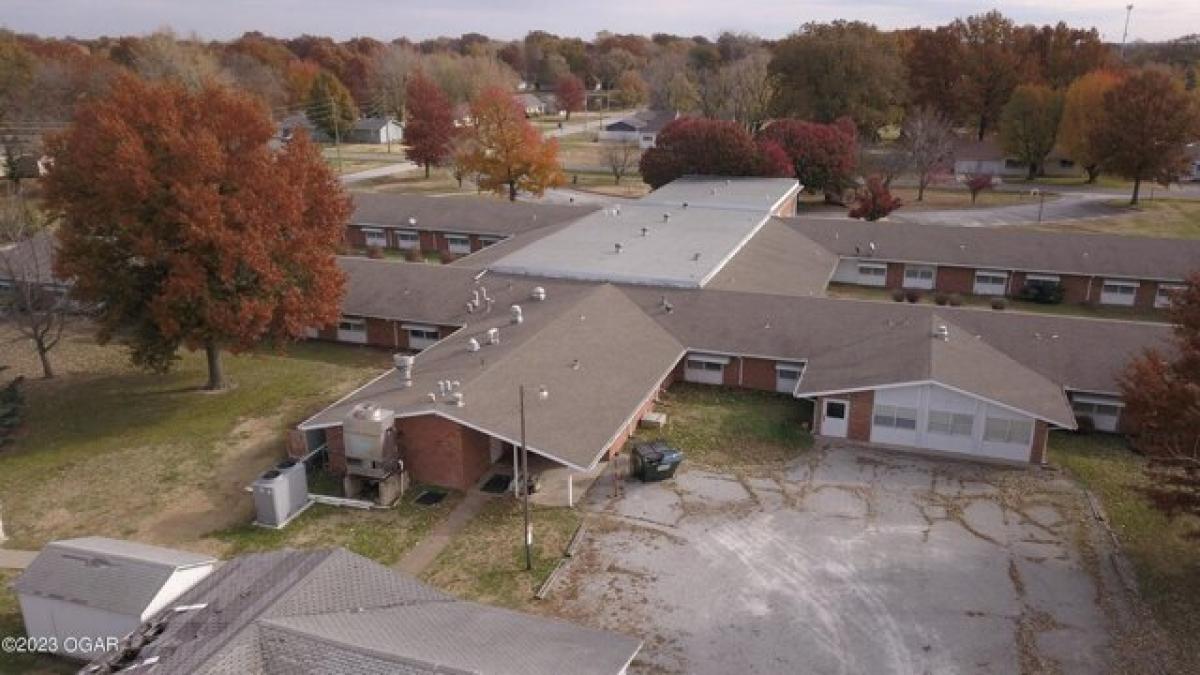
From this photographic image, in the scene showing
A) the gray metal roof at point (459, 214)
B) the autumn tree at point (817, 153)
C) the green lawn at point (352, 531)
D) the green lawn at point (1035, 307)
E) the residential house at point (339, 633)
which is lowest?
the green lawn at point (352, 531)

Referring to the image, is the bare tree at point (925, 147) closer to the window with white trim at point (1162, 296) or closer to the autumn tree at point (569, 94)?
the window with white trim at point (1162, 296)

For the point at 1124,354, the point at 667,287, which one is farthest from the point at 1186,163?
the point at 667,287

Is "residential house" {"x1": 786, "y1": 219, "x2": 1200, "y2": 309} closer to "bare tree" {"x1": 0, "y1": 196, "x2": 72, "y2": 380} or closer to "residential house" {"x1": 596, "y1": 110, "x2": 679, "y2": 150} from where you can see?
"bare tree" {"x1": 0, "y1": 196, "x2": 72, "y2": 380}

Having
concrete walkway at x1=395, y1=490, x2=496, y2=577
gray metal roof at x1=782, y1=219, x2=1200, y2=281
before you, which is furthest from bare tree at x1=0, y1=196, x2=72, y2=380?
gray metal roof at x1=782, y1=219, x2=1200, y2=281

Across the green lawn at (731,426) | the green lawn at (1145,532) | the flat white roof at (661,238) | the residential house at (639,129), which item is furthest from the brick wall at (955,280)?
the residential house at (639,129)

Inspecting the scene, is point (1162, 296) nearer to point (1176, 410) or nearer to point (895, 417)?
point (895, 417)
